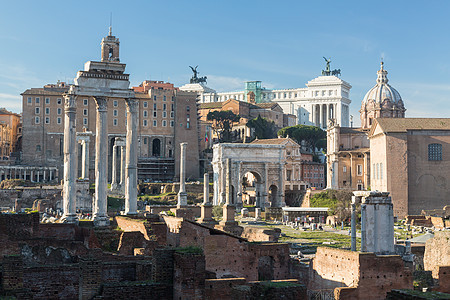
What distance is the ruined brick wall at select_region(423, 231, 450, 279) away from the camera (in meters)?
17.9

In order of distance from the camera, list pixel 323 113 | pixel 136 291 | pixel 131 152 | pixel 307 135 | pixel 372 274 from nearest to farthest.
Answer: pixel 136 291
pixel 372 274
pixel 131 152
pixel 307 135
pixel 323 113

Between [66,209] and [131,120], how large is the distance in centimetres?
387

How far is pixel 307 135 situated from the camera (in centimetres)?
8631

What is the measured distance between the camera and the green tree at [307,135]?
84.9 metres

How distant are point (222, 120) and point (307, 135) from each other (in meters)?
13.1

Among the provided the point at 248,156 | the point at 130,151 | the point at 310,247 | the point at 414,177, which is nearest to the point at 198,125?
the point at 248,156

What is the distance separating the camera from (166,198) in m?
60.8

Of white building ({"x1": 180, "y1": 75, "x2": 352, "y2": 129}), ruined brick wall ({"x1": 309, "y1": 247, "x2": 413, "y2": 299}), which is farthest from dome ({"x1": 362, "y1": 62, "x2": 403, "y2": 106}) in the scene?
ruined brick wall ({"x1": 309, "y1": 247, "x2": 413, "y2": 299})

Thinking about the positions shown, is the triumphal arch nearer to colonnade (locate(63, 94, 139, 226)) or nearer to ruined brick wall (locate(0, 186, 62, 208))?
ruined brick wall (locate(0, 186, 62, 208))

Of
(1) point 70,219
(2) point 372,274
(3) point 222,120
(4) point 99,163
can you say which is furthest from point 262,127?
(2) point 372,274

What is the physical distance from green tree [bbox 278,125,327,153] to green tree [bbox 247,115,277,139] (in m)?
3.06

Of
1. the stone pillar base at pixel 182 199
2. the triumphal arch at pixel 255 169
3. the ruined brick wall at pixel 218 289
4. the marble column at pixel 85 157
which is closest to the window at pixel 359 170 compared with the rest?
the triumphal arch at pixel 255 169

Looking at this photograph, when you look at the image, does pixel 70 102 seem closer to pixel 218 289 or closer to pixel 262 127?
pixel 218 289

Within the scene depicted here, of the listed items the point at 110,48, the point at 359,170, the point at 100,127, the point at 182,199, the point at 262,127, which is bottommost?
the point at 182,199
